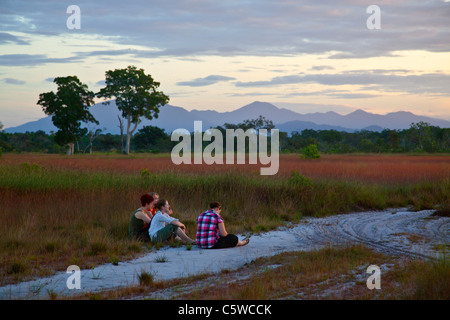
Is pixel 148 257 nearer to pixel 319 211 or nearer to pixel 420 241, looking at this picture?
pixel 420 241

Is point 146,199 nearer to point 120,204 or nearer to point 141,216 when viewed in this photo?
point 141,216

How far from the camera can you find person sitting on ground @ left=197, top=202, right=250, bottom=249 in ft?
31.9

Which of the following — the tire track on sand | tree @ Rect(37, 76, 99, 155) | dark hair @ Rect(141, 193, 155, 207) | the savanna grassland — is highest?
tree @ Rect(37, 76, 99, 155)

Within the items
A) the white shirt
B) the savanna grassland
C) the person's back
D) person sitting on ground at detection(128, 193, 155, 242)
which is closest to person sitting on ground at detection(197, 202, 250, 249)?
the white shirt

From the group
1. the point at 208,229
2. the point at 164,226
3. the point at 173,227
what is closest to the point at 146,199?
the point at 164,226

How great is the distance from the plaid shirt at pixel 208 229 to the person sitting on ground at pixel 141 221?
4.46 ft

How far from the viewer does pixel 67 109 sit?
180ft

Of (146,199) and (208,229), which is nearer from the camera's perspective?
(208,229)

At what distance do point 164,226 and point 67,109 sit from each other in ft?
158

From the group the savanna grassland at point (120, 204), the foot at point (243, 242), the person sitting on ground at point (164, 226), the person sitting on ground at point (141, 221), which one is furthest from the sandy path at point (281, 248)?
the person sitting on ground at point (141, 221)

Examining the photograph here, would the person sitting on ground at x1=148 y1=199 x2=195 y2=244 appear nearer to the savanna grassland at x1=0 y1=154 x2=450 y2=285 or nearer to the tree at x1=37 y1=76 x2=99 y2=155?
the savanna grassland at x1=0 y1=154 x2=450 y2=285

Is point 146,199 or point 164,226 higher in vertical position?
point 146,199

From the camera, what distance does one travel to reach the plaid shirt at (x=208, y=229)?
9695 millimetres
